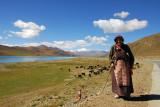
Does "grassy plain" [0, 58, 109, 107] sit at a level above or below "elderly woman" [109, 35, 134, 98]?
below

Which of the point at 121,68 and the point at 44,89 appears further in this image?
the point at 44,89

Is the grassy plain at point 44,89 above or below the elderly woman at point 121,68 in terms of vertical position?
below

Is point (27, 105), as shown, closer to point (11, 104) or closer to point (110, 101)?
point (11, 104)

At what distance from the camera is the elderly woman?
18.5 ft

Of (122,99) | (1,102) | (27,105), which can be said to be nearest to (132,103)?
(122,99)

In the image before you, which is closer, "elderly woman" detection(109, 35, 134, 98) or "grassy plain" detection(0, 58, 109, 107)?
"elderly woman" detection(109, 35, 134, 98)

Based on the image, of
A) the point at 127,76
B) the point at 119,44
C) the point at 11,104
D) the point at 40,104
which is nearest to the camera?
the point at 127,76

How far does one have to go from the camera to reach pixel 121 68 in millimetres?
5656

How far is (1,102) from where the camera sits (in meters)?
11.6

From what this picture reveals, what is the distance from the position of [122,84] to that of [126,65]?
823mm

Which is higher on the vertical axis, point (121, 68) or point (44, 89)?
point (121, 68)

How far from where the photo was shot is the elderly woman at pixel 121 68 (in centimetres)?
562

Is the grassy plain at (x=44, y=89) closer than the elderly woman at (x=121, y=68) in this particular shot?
No

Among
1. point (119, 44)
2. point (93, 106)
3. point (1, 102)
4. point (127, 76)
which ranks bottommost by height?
point (1, 102)
